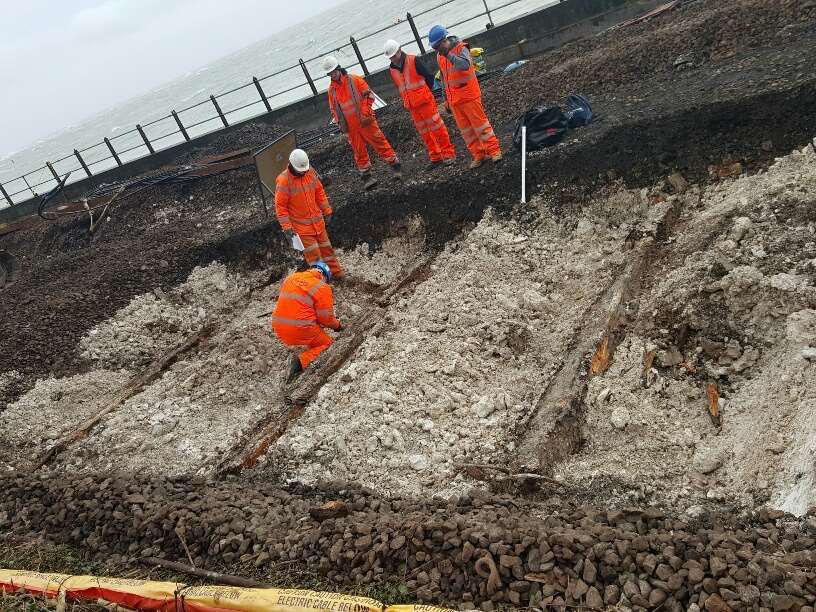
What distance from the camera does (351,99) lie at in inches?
363

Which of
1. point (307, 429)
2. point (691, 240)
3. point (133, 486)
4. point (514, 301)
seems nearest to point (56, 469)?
point (133, 486)

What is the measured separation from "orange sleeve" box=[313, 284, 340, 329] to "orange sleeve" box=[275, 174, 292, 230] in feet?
4.78

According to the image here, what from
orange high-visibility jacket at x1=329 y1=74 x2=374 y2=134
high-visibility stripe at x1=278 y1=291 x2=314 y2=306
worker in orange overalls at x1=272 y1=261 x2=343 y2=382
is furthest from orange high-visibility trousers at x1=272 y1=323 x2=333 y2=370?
orange high-visibility jacket at x1=329 y1=74 x2=374 y2=134

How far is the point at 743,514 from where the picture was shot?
3314mm

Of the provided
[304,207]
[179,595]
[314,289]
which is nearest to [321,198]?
[304,207]

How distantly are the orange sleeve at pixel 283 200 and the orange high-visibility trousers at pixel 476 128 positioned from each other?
2.55 m

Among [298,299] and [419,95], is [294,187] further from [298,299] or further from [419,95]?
[419,95]

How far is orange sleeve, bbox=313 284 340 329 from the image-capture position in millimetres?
6332

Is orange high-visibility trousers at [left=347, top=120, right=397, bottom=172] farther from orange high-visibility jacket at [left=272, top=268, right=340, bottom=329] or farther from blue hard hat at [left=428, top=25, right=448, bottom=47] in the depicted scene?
orange high-visibility jacket at [left=272, top=268, right=340, bottom=329]

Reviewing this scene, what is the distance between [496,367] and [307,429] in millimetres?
1900

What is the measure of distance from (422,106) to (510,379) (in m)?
4.89

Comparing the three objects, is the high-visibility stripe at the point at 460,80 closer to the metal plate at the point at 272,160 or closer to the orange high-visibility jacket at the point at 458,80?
the orange high-visibility jacket at the point at 458,80

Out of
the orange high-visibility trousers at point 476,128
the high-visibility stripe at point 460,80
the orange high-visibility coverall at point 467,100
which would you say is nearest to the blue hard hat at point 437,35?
the orange high-visibility coverall at point 467,100

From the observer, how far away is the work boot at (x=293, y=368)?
655cm
